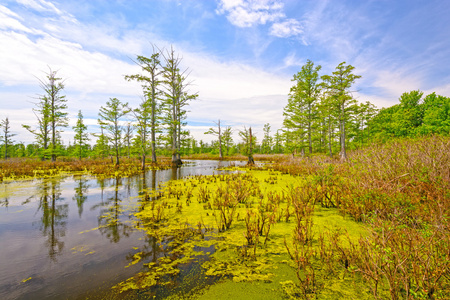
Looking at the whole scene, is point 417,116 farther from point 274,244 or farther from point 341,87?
point 274,244

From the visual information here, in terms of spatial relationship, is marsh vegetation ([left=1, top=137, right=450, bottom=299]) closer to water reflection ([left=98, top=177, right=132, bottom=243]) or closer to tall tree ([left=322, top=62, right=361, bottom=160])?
water reflection ([left=98, top=177, right=132, bottom=243])

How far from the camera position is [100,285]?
247 cm

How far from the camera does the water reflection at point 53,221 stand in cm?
358

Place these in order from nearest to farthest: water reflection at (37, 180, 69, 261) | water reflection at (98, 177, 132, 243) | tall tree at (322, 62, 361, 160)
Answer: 1. water reflection at (37, 180, 69, 261)
2. water reflection at (98, 177, 132, 243)
3. tall tree at (322, 62, 361, 160)

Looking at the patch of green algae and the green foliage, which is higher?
the green foliage

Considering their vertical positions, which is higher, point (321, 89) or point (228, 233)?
point (321, 89)

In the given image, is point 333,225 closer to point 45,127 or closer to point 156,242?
point 156,242

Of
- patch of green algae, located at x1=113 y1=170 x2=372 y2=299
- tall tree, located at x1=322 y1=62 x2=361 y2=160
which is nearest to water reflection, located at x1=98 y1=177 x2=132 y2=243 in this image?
patch of green algae, located at x1=113 y1=170 x2=372 y2=299

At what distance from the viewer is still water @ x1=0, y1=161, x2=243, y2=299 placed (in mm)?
2471

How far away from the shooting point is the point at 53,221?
488 cm

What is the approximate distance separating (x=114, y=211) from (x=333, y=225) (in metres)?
6.43

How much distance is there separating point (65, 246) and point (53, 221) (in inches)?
78.8

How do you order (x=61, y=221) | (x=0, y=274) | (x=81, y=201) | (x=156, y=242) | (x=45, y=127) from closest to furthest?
(x=0, y=274) → (x=156, y=242) → (x=61, y=221) → (x=81, y=201) → (x=45, y=127)

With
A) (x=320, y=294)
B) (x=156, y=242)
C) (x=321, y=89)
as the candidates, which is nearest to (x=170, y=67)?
(x=321, y=89)
